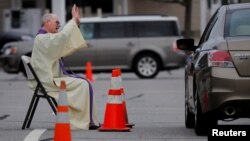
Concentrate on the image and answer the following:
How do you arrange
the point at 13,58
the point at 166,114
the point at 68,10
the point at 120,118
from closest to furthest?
the point at 120,118
the point at 166,114
the point at 13,58
the point at 68,10

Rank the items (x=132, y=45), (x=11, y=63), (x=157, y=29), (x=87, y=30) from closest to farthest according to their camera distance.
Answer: (x=11, y=63) → (x=87, y=30) → (x=132, y=45) → (x=157, y=29)

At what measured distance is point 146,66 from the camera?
93.2 feet

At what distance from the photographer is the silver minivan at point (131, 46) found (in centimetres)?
2814

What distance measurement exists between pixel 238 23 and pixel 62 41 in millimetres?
2534

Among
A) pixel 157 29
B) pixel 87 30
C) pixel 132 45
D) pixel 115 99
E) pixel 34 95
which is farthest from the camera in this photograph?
pixel 157 29

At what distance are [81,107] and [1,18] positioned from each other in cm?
3483

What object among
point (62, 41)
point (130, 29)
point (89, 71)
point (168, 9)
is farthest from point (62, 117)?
point (168, 9)

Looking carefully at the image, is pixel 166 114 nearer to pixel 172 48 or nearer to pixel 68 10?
pixel 172 48

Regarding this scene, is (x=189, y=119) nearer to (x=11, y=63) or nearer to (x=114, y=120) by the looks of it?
(x=114, y=120)

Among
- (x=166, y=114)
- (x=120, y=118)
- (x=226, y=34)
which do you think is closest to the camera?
(x=226, y=34)

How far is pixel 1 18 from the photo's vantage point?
4631cm

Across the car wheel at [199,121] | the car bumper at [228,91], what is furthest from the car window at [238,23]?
the car wheel at [199,121]

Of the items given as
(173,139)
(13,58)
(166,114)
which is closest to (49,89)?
(173,139)

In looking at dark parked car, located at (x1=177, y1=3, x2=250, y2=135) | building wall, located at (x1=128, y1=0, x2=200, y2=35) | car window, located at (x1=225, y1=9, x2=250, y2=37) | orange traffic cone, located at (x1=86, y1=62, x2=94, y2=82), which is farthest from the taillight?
building wall, located at (x1=128, y1=0, x2=200, y2=35)
